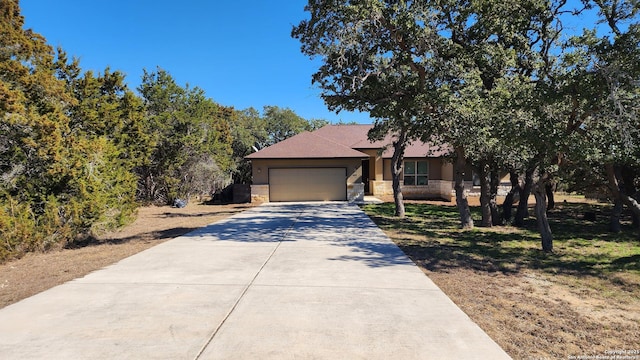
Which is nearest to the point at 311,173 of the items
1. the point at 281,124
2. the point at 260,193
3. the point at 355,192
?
the point at 355,192

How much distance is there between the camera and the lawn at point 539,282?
4195 millimetres

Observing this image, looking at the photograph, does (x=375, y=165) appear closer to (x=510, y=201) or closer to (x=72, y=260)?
(x=510, y=201)

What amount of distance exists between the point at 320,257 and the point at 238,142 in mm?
24384

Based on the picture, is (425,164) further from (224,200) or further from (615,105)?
(615,105)

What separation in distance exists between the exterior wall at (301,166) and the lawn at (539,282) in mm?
10356

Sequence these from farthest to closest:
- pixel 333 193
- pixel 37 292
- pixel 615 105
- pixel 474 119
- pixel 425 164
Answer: pixel 425 164, pixel 333 193, pixel 474 119, pixel 615 105, pixel 37 292

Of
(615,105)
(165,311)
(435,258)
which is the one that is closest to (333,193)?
(435,258)

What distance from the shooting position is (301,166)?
2331 centimetres

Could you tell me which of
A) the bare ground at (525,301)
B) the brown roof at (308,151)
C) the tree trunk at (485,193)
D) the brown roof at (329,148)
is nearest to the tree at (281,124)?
the brown roof at (329,148)

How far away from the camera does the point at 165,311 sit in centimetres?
478

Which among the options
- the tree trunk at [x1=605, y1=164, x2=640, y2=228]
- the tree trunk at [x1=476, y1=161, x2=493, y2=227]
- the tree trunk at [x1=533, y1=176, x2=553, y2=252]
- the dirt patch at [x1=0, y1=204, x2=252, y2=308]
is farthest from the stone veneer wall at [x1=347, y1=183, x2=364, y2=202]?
the tree trunk at [x1=605, y1=164, x2=640, y2=228]

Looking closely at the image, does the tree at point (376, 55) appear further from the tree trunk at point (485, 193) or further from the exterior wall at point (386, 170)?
the exterior wall at point (386, 170)

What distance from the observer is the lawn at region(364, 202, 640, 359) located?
420 cm

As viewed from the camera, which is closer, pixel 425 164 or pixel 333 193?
pixel 333 193
